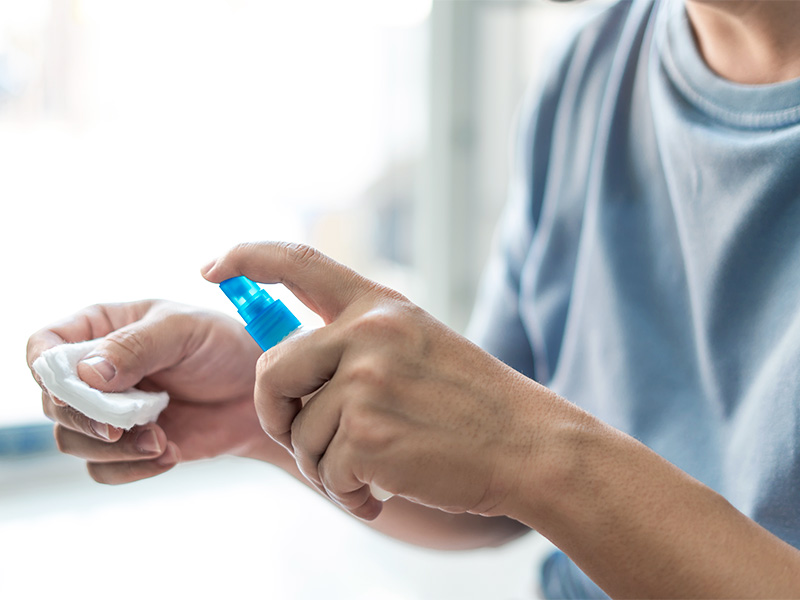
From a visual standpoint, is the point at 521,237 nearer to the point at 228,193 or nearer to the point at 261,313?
the point at 261,313

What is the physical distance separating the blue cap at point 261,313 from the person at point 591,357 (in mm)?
11

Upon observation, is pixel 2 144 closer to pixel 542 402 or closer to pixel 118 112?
pixel 118 112

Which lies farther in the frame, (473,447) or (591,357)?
(591,357)

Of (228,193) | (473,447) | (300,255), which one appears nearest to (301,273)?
(300,255)

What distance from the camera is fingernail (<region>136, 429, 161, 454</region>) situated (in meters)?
0.45

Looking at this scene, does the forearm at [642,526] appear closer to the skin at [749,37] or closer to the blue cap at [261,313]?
the blue cap at [261,313]

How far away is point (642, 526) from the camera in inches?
13.0

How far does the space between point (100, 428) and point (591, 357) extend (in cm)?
38

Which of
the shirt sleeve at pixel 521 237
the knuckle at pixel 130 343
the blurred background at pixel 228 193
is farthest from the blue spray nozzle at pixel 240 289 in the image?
the blurred background at pixel 228 193

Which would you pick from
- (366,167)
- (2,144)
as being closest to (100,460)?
(2,144)

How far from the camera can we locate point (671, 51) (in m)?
0.52

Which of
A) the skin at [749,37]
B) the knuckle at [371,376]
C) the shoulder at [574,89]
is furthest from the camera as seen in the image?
the shoulder at [574,89]

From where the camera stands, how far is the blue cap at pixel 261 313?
0.37m

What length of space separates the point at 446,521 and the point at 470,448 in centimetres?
27
